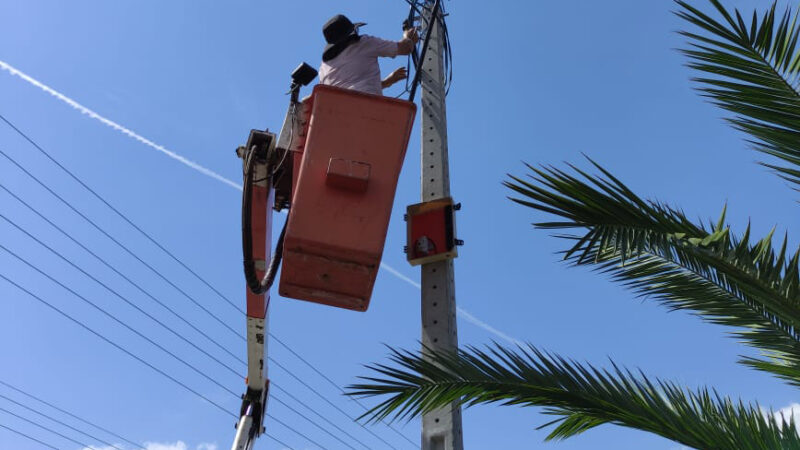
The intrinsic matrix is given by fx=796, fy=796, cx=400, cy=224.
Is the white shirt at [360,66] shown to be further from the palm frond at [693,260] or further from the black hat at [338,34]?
the palm frond at [693,260]

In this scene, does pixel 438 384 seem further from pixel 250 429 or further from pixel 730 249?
pixel 250 429

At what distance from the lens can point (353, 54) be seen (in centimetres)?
531

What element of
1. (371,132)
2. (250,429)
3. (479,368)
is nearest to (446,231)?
(371,132)

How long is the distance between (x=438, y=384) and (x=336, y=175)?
1.41 metres

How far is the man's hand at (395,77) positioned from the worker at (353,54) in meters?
0.50

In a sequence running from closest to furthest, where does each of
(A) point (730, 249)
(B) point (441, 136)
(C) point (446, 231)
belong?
(A) point (730, 249), (C) point (446, 231), (B) point (441, 136)

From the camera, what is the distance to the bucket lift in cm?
449

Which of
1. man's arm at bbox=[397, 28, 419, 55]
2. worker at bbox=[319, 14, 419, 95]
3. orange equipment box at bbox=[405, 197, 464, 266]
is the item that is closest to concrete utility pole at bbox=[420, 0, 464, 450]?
orange equipment box at bbox=[405, 197, 464, 266]

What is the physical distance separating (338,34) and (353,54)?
0.23 m

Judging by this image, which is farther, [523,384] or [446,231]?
[446,231]

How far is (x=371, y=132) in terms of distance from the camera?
473cm

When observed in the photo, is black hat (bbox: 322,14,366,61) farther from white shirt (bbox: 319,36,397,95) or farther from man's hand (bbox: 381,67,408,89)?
man's hand (bbox: 381,67,408,89)

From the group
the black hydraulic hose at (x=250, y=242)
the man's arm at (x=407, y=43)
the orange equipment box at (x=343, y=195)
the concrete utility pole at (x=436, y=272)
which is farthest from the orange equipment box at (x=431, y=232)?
the man's arm at (x=407, y=43)

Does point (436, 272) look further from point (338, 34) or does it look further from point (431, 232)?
point (338, 34)
